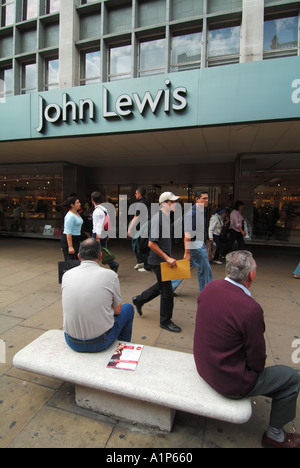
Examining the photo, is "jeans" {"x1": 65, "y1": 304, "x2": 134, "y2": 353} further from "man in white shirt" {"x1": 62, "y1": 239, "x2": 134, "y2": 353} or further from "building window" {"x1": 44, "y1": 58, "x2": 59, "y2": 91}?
"building window" {"x1": 44, "y1": 58, "x2": 59, "y2": 91}

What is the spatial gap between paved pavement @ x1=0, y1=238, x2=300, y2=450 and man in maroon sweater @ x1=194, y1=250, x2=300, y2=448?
33 centimetres

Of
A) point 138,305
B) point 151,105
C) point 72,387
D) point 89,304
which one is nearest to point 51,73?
point 151,105

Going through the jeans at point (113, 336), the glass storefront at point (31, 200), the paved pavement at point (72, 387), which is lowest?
the paved pavement at point (72, 387)

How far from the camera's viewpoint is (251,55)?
7840mm

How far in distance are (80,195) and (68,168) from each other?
135 centimetres

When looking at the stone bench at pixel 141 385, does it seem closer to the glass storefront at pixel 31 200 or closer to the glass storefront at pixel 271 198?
the glass storefront at pixel 271 198

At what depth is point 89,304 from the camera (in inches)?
81.6

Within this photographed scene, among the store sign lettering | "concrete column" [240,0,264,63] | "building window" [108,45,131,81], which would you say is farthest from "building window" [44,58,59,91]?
"concrete column" [240,0,264,63]

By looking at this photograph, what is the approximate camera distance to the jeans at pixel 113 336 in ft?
7.10

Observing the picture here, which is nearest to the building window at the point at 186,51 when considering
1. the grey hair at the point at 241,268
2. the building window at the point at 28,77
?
the building window at the point at 28,77

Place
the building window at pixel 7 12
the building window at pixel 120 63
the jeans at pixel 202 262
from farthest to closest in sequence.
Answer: the building window at pixel 7 12 → the building window at pixel 120 63 → the jeans at pixel 202 262

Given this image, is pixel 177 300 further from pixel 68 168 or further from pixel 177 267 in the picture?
pixel 68 168

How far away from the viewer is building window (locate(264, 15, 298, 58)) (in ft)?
25.8

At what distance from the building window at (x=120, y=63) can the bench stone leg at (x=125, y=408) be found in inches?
404
